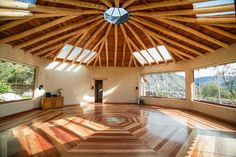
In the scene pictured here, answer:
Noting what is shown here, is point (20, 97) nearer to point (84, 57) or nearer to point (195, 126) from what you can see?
point (84, 57)

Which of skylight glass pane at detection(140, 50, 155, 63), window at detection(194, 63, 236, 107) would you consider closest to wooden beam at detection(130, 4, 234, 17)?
window at detection(194, 63, 236, 107)

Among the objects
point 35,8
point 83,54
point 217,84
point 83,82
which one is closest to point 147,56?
point 83,54

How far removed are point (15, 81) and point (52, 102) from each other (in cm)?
216

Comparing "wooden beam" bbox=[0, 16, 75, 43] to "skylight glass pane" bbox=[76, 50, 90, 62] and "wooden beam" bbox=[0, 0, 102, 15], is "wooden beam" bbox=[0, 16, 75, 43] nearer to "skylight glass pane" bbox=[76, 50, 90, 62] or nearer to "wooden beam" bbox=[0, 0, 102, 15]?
"wooden beam" bbox=[0, 0, 102, 15]

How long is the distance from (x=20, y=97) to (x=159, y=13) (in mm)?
6763

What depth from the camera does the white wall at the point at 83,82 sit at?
751 centimetres

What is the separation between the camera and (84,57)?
9148mm

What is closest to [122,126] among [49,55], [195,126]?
[195,126]

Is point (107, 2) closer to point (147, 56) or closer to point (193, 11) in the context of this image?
point (193, 11)

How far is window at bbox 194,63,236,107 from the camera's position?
5.52 meters

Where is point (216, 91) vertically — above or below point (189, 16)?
below

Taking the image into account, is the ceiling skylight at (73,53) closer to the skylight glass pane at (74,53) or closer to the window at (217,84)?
the skylight glass pane at (74,53)

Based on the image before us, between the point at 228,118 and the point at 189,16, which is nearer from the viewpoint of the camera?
the point at 189,16

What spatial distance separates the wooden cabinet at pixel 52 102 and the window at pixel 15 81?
0.67 meters
